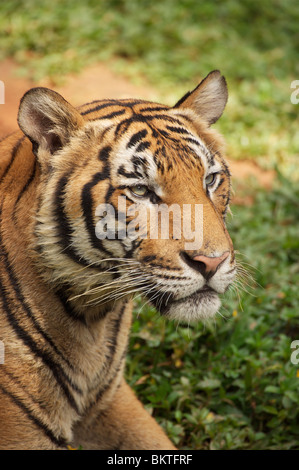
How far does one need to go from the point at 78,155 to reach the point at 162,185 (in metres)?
0.36

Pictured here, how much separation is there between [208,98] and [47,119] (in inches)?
32.0

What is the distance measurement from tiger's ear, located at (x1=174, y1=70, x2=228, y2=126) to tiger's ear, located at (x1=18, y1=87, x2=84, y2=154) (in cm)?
58

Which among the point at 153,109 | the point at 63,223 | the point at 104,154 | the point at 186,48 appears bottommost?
the point at 63,223

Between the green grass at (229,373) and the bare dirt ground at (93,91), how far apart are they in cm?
159

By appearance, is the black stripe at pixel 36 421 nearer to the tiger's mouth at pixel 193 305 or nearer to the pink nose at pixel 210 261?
the tiger's mouth at pixel 193 305

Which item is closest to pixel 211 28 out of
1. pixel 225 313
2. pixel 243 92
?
pixel 243 92

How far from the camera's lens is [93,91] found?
6141 millimetres

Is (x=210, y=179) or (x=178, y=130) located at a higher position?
(x=178, y=130)

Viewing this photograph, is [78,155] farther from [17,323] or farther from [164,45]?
[164,45]

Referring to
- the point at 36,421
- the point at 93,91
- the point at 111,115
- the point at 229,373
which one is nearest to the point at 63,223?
the point at 111,115

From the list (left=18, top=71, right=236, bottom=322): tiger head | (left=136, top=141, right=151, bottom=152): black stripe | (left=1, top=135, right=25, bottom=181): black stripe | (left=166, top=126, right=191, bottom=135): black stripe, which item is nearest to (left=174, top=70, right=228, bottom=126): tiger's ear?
(left=166, top=126, right=191, bottom=135): black stripe

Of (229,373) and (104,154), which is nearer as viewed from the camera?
(104,154)

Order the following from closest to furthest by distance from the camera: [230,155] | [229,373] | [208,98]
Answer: [208,98], [229,373], [230,155]

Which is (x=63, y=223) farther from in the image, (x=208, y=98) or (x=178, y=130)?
(x=208, y=98)
